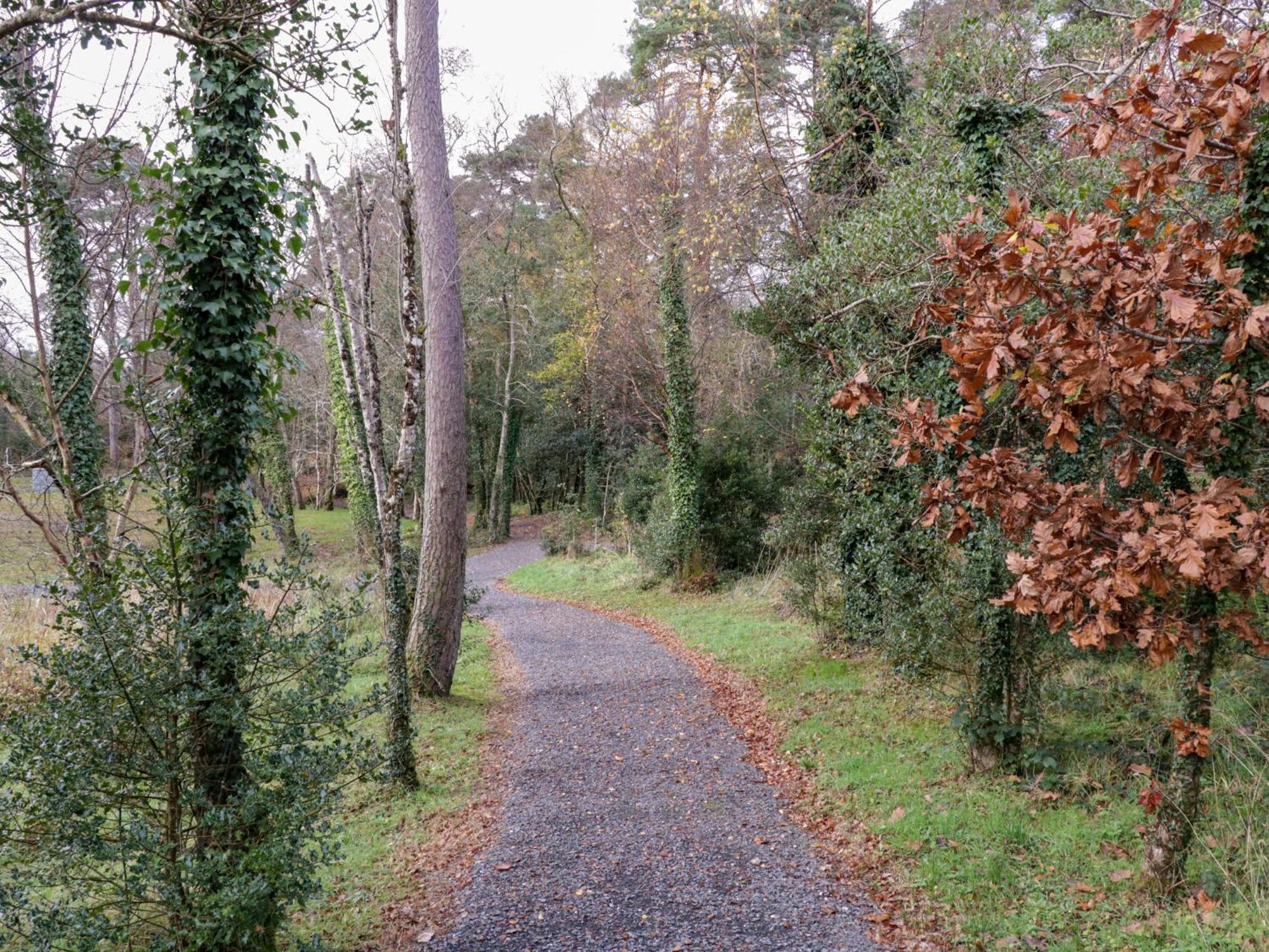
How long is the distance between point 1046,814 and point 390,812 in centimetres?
464

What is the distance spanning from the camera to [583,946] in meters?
3.85

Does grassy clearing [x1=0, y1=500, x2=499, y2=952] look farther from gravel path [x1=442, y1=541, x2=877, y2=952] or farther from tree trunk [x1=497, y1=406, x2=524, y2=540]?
tree trunk [x1=497, y1=406, x2=524, y2=540]

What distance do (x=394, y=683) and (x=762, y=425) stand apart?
11256 millimetres

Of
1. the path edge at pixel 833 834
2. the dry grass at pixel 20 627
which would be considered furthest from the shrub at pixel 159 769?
the dry grass at pixel 20 627

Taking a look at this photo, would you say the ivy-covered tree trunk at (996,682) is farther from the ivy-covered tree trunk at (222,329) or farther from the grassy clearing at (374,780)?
the ivy-covered tree trunk at (222,329)

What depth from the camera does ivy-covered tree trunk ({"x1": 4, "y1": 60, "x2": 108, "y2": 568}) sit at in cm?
375

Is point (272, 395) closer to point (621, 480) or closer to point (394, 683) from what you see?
point (394, 683)

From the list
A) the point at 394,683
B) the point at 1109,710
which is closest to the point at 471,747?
the point at 394,683

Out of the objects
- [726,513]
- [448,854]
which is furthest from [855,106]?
[448,854]

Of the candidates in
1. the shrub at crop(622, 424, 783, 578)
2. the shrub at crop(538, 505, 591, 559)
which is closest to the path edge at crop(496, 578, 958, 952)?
the shrub at crop(622, 424, 783, 578)

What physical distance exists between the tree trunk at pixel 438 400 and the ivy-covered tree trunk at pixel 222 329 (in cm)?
394

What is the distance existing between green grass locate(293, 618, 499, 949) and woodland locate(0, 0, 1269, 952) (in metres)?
0.05

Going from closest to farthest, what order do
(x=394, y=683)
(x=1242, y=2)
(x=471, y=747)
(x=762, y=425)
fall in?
(x=394, y=683) → (x=1242, y=2) → (x=471, y=747) → (x=762, y=425)

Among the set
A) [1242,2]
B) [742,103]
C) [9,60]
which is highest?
[742,103]
